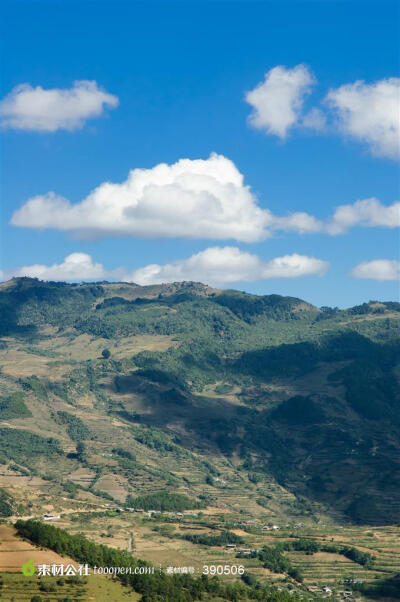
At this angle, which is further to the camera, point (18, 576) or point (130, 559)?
point (130, 559)

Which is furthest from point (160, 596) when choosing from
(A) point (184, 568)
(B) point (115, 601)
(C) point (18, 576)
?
(A) point (184, 568)

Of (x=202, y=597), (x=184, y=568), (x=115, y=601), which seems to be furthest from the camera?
(x=184, y=568)

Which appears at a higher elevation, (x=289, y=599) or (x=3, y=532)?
(x=3, y=532)

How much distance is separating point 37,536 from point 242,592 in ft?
137

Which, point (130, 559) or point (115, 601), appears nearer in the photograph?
point (115, 601)

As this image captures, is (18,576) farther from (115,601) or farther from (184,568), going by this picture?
(184,568)

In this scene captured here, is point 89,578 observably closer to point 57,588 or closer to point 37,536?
point 57,588

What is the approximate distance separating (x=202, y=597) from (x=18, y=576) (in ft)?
115

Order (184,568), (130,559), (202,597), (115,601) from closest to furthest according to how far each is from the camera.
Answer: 1. (115,601)
2. (202,597)
3. (130,559)
4. (184,568)

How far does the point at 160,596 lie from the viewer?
14825 cm

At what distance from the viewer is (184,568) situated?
199 metres

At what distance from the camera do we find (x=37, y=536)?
6580 inches

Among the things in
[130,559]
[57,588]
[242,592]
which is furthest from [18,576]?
[242,592]

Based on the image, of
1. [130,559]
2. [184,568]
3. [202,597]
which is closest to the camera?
[202,597]
